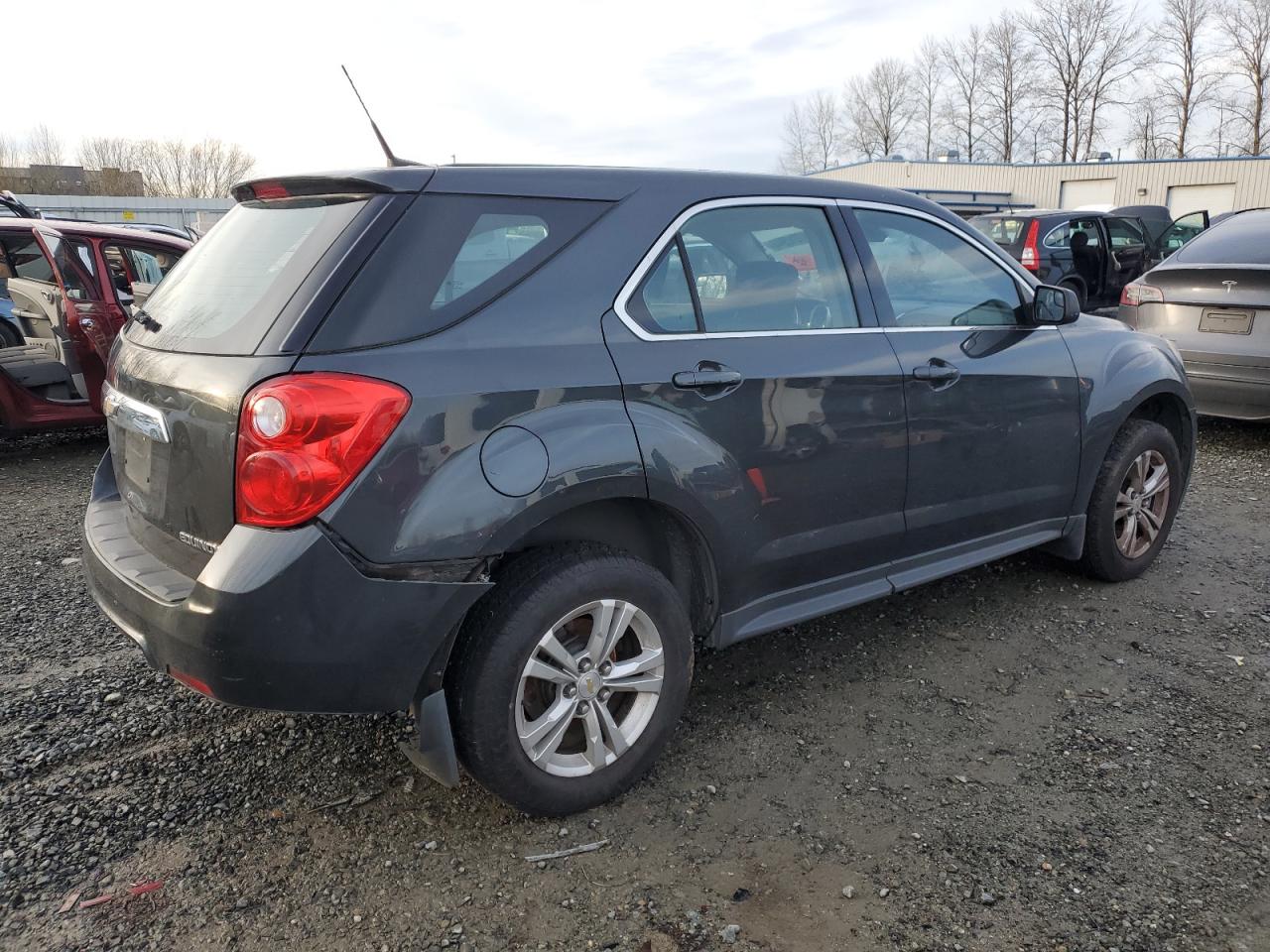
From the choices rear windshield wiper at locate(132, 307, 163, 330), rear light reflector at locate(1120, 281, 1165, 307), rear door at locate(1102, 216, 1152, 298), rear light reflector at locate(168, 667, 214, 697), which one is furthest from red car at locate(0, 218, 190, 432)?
rear door at locate(1102, 216, 1152, 298)

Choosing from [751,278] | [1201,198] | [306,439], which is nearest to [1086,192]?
[1201,198]

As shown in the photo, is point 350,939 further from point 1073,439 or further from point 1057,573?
point 1057,573

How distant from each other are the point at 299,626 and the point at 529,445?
2.23 ft

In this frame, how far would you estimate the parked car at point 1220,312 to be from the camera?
619cm

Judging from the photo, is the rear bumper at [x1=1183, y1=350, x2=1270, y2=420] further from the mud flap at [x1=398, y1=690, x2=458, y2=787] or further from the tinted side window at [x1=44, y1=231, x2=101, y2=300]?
the tinted side window at [x1=44, y1=231, x2=101, y2=300]

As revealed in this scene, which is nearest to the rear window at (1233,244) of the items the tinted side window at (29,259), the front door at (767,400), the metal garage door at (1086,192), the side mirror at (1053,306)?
the side mirror at (1053,306)

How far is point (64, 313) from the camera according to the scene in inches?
261

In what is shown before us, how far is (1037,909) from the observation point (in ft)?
7.34

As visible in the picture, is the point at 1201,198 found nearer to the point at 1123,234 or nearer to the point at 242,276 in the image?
the point at 1123,234

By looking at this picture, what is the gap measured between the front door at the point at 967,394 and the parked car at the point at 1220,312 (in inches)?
132

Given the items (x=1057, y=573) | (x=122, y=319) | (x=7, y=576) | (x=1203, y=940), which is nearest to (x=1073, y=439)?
(x=1057, y=573)

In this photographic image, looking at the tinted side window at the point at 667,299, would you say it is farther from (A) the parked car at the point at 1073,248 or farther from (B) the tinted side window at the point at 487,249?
(A) the parked car at the point at 1073,248

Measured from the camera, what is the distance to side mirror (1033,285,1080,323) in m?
3.66

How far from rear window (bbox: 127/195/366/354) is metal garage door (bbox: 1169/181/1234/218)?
3926cm
